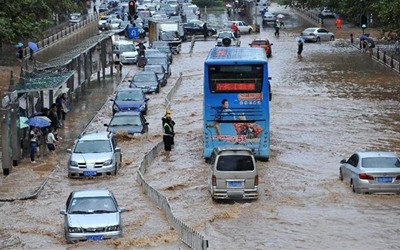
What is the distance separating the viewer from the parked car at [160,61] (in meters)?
59.9

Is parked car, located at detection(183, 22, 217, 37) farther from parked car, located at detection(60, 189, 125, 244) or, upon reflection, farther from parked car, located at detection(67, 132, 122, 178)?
parked car, located at detection(60, 189, 125, 244)

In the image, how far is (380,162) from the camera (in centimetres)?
2694

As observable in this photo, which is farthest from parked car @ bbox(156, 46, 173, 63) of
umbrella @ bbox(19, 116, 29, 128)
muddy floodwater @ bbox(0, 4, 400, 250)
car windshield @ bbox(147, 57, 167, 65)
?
umbrella @ bbox(19, 116, 29, 128)

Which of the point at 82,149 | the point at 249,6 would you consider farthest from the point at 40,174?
the point at 249,6

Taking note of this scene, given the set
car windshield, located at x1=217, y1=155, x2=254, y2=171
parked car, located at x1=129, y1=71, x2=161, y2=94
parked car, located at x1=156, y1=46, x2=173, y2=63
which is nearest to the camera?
car windshield, located at x1=217, y1=155, x2=254, y2=171

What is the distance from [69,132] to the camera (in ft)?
130

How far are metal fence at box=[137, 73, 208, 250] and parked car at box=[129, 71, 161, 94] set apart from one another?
1565cm

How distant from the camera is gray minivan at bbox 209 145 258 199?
2611cm

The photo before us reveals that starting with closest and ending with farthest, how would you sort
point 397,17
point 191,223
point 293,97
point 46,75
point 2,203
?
point 191,223 < point 2,203 < point 46,75 < point 293,97 < point 397,17

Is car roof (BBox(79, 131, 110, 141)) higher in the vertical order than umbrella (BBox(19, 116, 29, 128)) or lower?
lower

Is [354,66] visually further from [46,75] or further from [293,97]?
[46,75]

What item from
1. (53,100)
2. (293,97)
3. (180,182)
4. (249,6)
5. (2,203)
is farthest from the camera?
(249,6)

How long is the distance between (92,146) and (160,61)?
29.7 metres

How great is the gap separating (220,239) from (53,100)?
858 inches
